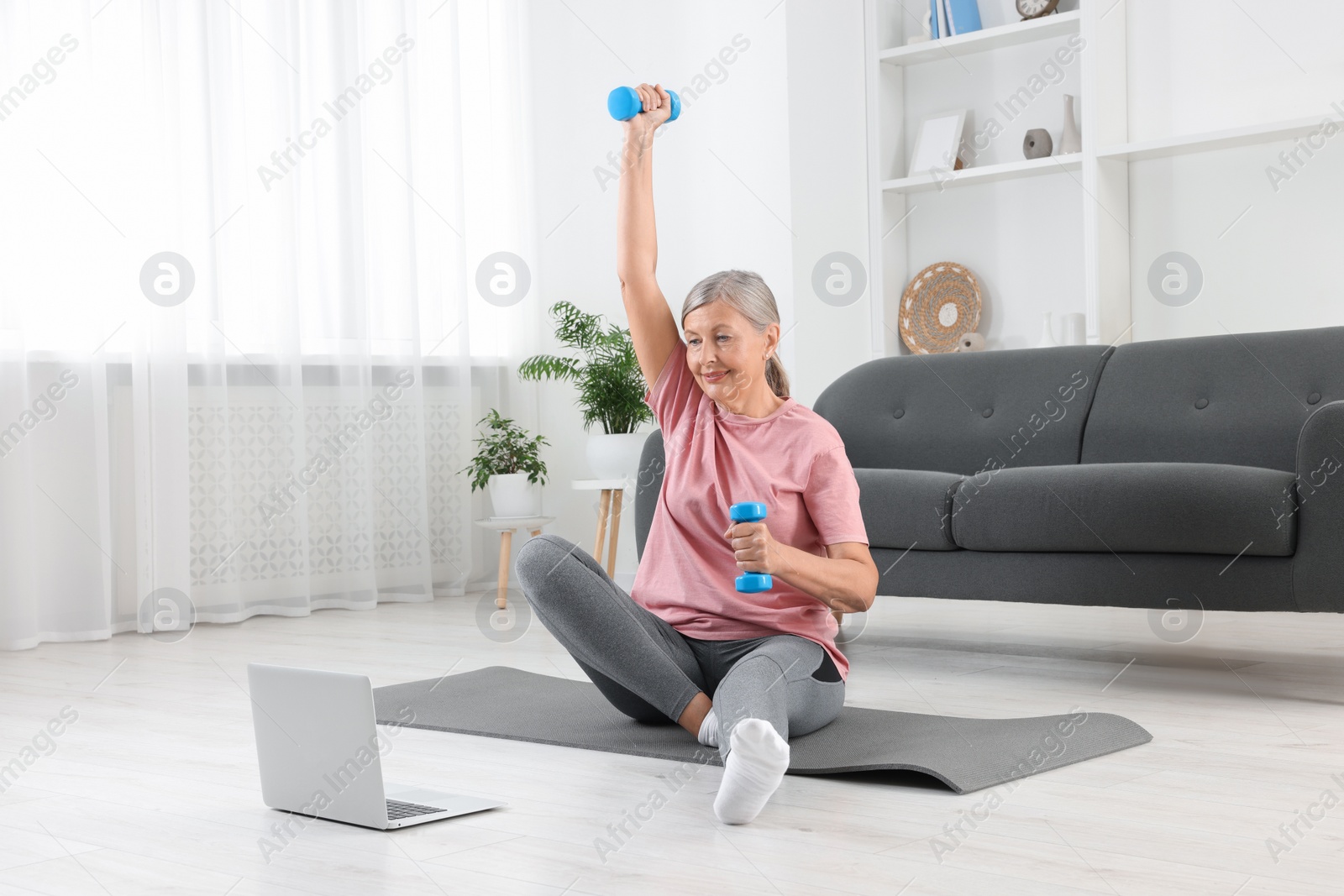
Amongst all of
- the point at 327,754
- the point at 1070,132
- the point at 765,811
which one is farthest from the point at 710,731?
the point at 1070,132

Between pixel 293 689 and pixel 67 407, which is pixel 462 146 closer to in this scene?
pixel 67 407

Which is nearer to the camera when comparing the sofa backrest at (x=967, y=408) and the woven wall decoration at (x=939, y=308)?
the sofa backrest at (x=967, y=408)

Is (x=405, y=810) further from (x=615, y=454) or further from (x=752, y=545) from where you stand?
(x=615, y=454)

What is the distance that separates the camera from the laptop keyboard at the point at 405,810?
1736 mm

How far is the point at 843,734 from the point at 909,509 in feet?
2.90

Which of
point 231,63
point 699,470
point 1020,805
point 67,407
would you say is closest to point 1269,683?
point 1020,805

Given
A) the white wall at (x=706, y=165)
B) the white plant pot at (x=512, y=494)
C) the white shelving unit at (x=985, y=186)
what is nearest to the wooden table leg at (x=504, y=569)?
the white plant pot at (x=512, y=494)

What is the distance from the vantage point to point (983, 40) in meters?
4.70

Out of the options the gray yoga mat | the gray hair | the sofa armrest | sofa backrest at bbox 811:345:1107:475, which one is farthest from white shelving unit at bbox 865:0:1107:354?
the gray hair

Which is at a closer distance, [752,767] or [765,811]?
[752,767]

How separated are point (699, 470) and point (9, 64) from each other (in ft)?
8.97

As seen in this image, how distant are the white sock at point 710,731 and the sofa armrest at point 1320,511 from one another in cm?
116

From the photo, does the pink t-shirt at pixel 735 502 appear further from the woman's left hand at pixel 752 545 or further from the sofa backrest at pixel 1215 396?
the sofa backrest at pixel 1215 396

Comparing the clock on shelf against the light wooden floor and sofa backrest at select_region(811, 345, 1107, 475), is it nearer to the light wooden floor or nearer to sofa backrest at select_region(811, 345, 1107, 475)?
sofa backrest at select_region(811, 345, 1107, 475)
